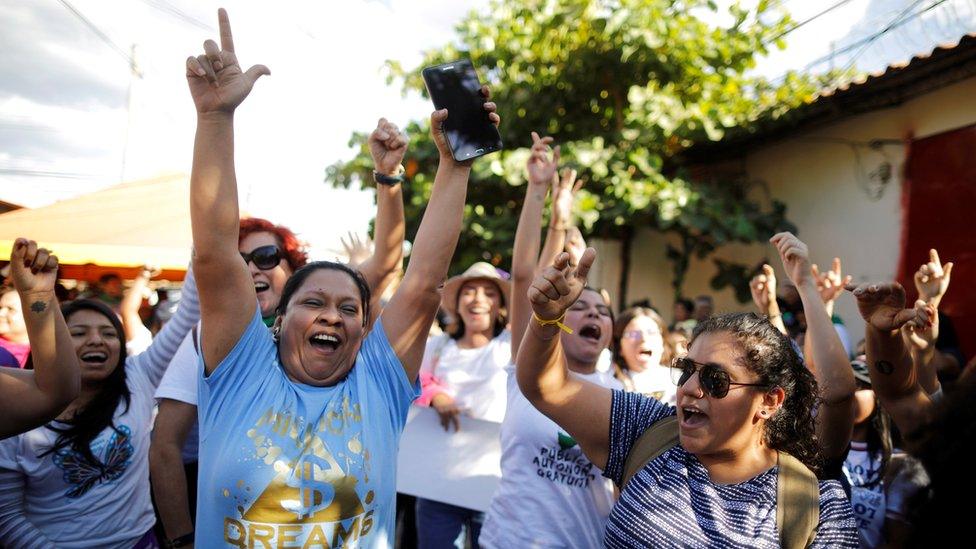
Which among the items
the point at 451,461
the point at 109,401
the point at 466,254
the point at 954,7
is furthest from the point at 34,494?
the point at 954,7

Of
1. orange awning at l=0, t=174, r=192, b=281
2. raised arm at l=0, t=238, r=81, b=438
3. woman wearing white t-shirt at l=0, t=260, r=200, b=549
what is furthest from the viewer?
orange awning at l=0, t=174, r=192, b=281

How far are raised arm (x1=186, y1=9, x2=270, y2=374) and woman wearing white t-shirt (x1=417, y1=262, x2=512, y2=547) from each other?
212cm

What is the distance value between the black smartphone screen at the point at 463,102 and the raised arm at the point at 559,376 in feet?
2.19

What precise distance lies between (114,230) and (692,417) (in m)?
7.39

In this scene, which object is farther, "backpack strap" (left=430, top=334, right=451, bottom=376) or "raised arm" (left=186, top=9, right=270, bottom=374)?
"backpack strap" (left=430, top=334, right=451, bottom=376)

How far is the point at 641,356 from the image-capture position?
11.9ft

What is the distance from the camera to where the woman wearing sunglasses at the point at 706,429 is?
1.78m

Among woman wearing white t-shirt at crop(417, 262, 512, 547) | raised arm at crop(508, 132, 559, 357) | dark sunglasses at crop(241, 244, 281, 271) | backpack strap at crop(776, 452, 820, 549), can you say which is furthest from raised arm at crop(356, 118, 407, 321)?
backpack strap at crop(776, 452, 820, 549)

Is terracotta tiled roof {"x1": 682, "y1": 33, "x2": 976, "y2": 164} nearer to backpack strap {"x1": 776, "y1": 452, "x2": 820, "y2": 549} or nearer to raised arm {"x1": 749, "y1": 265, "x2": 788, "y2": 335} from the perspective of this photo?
raised arm {"x1": 749, "y1": 265, "x2": 788, "y2": 335}

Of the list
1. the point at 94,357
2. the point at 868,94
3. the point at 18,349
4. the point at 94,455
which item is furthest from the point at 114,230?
the point at 868,94

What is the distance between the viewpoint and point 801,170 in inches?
315

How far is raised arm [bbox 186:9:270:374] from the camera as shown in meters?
1.65

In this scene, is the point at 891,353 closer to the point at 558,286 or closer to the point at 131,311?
the point at 558,286

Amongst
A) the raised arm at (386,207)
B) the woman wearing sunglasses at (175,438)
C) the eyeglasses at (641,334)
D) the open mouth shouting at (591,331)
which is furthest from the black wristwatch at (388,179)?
the eyeglasses at (641,334)
